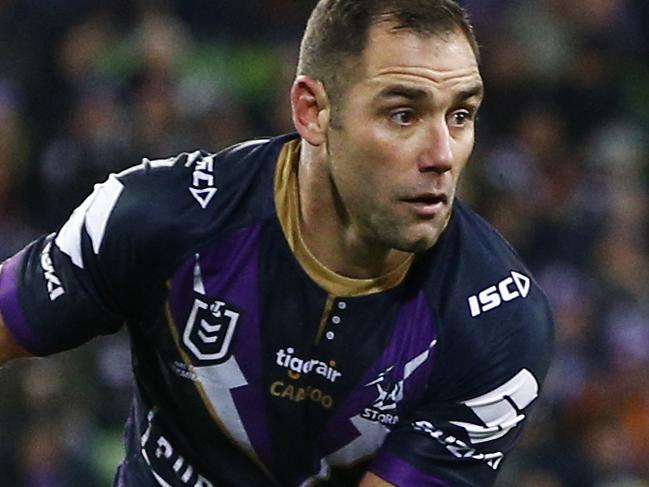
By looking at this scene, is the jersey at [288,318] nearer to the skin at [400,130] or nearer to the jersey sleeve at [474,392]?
the jersey sleeve at [474,392]

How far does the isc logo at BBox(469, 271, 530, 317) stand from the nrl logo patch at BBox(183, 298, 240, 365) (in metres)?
0.52

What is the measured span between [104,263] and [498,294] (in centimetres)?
85

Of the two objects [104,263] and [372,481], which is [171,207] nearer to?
[104,263]

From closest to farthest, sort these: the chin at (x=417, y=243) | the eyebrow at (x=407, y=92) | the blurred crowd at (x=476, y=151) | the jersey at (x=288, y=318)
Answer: the eyebrow at (x=407, y=92) < the chin at (x=417, y=243) < the jersey at (x=288, y=318) < the blurred crowd at (x=476, y=151)

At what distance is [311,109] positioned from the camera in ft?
11.9

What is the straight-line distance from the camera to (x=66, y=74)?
30.7 feet

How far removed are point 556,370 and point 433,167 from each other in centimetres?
513

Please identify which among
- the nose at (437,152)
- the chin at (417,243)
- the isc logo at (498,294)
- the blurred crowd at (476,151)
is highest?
the nose at (437,152)

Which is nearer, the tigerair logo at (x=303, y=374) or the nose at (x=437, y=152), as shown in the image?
the nose at (x=437, y=152)

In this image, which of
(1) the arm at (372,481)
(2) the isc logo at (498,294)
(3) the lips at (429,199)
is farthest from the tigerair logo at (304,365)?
(3) the lips at (429,199)

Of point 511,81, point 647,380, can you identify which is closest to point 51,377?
point 647,380

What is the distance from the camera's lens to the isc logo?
144 inches

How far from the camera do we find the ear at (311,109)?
3.61m

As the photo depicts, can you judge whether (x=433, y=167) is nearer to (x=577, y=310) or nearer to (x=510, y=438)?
(x=510, y=438)
